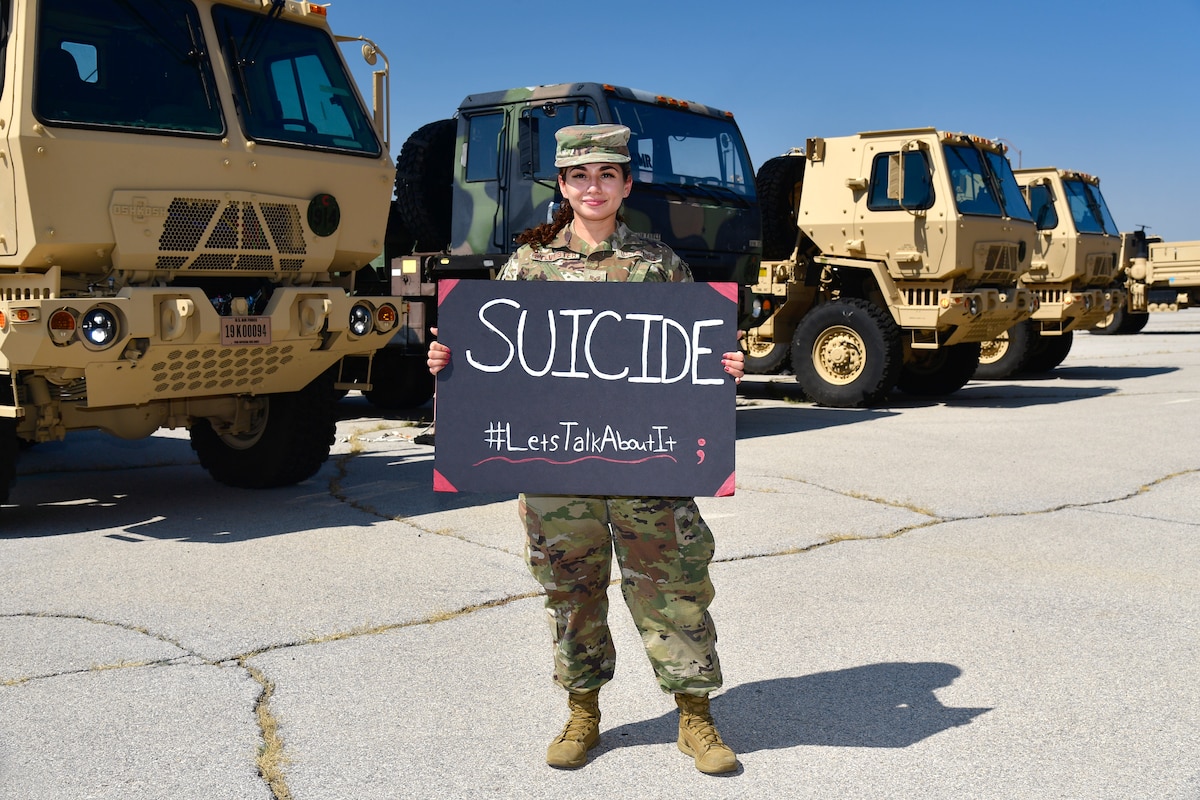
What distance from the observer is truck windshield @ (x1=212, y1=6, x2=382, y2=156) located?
256 inches

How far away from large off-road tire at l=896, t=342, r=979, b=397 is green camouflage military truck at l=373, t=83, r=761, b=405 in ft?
13.5

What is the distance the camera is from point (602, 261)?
334 centimetres

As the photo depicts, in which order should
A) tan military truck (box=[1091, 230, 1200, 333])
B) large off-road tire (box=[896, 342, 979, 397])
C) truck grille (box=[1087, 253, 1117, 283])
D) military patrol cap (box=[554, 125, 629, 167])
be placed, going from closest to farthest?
military patrol cap (box=[554, 125, 629, 167]), large off-road tire (box=[896, 342, 979, 397]), truck grille (box=[1087, 253, 1117, 283]), tan military truck (box=[1091, 230, 1200, 333])

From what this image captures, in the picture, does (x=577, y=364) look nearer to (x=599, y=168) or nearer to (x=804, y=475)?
(x=599, y=168)

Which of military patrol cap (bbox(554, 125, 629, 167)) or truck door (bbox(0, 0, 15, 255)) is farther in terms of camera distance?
truck door (bbox(0, 0, 15, 255))

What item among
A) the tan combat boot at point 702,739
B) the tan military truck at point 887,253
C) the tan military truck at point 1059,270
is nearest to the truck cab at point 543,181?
the tan military truck at point 887,253

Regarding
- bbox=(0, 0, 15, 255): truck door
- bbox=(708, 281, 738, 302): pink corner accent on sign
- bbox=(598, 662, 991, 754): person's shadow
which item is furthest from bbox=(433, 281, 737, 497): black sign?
bbox=(0, 0, 15, 255): truck door

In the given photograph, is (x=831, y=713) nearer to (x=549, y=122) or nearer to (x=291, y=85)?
(x=291, y=85)

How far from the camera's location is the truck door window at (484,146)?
31.5 feet

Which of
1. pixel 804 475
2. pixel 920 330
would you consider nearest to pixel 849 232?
pixel 920 330

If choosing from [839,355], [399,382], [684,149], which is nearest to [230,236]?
[684,149]

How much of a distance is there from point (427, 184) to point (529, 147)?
140 cm

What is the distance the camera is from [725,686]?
391 centimetres

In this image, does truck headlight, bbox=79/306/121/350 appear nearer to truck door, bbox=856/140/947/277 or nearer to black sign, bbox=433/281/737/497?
black sign, bbox=433/281/737/497
